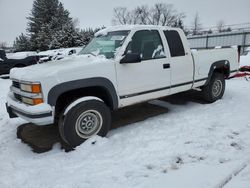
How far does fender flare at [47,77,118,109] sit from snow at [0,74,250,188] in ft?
2.43

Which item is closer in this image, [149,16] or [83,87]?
[83,87]

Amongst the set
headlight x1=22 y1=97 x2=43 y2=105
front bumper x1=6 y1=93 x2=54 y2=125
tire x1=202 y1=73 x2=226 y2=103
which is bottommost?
tire x1=202 y1=73 x2=226 y2=103

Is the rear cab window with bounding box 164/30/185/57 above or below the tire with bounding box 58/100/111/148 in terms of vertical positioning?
above

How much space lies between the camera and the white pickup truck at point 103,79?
150 inches

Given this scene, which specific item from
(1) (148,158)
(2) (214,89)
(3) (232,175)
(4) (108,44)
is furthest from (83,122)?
(2) (214,89)

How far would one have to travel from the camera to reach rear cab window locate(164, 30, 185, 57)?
5.30m

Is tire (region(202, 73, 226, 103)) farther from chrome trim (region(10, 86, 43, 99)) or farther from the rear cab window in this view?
chrome trim (region(10, 86, 43, 99))

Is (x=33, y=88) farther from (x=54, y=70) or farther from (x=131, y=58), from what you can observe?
(x=131, y=58)

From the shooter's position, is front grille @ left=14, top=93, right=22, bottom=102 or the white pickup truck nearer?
the white pickup truck

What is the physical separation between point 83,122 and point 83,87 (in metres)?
0.58

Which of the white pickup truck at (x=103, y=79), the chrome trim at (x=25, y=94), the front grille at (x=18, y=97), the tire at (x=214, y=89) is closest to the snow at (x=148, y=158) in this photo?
the white pickup truck at (x=103, y=79)

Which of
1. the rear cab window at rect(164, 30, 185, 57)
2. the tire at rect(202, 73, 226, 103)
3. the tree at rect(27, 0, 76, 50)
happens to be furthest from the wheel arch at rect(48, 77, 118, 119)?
the tree at rect(27, 0, 76, 50)

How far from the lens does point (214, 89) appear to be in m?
6.58

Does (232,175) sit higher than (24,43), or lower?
lower
